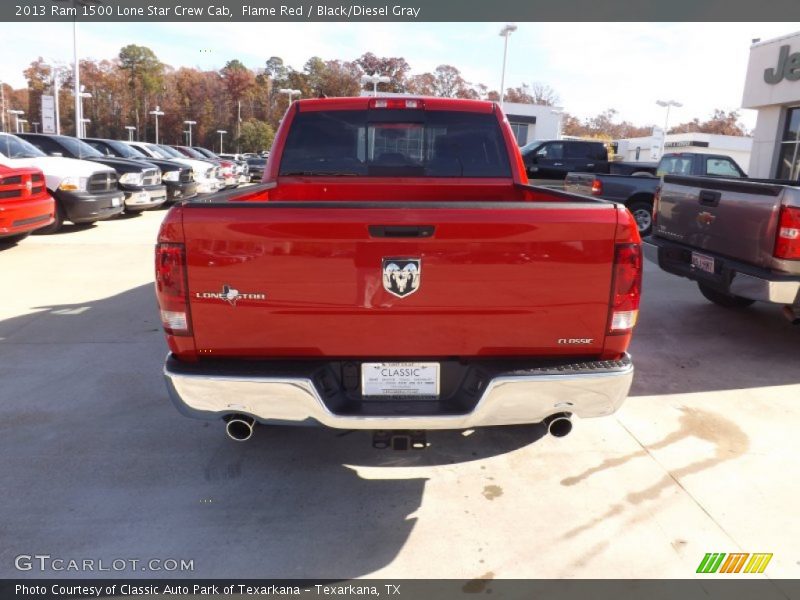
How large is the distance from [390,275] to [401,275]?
0.16 ft

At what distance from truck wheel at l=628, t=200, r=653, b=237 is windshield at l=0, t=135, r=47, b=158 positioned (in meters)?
11.9

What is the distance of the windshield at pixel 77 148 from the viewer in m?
13.5

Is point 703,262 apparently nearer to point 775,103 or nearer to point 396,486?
point 396,486

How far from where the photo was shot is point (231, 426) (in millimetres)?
2896

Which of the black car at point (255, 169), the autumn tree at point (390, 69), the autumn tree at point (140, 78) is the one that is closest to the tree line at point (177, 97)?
the autumn tree at point (140, 78)

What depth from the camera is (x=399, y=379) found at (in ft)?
9.06

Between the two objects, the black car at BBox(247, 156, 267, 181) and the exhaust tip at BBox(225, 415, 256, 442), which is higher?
the black car at BBox(247, 156, 267, 181)

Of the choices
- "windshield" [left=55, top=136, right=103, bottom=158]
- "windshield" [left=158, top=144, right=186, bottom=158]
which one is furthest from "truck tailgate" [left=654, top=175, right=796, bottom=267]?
"windshield" [left=158, top=144, right=186, bottom=158]

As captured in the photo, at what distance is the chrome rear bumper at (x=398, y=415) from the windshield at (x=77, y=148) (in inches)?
512

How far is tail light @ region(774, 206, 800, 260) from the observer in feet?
16.0

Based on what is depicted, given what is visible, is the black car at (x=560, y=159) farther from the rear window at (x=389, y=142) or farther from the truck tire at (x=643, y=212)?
the rear window at (x=389, y=142)

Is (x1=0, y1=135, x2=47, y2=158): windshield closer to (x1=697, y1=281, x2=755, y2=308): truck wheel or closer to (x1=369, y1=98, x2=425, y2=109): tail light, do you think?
(x1=369, y1=98, x2=425, y2=109): tail light

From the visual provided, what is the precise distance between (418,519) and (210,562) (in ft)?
3.26

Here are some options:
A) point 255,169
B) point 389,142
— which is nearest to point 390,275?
point 389,142
